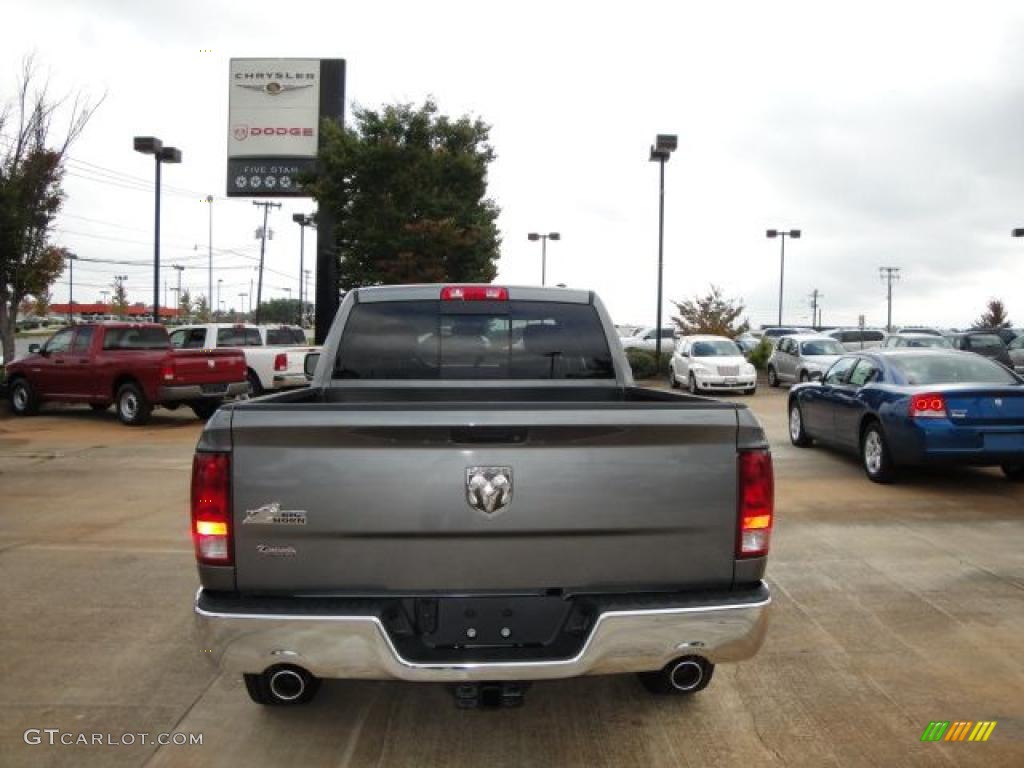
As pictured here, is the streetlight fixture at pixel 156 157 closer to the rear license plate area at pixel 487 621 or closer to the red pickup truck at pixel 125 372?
the red pickup truck at pixel 125 372

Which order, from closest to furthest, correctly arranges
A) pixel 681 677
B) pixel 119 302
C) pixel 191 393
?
1. pixel 681 677
2. pixel 191 393
3. pixel 119 302

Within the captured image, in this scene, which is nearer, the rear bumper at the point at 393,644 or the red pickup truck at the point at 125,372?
the rear bumper at the point at 393,644

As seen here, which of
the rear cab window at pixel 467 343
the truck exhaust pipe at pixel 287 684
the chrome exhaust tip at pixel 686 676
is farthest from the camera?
the rear cab window at pixel 467 343

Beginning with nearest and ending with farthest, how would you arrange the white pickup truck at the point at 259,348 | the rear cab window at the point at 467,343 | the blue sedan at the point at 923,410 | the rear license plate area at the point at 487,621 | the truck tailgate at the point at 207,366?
the rear license plate area at the point at 487,621 → the rear cab window at the point at 467,343 → the blue sedan at the point at 923,410 → the truck tailgate at the point at 207,366 → the white pickup truck at the point at 259,348

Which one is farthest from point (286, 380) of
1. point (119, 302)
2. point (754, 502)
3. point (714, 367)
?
point (119, 302)

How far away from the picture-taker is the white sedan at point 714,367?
77.0 ft

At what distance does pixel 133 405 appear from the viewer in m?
16.0

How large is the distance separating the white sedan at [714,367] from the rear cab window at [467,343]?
1852cm

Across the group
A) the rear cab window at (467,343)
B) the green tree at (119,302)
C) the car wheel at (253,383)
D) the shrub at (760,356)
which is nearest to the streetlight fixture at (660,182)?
the shrub at (760,356)

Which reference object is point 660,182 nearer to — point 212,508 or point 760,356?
point 760,356

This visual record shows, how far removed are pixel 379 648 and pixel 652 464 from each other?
1133 mm

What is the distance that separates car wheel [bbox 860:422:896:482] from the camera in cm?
966

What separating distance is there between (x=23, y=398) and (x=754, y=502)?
17.5 meters

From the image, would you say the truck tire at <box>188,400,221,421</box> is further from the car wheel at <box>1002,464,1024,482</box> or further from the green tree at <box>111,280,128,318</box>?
the green tree at <box>111,280,128,318</box>
